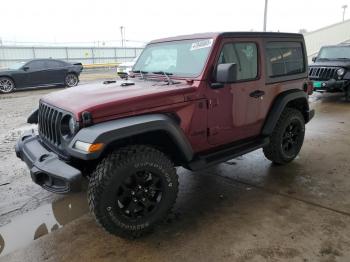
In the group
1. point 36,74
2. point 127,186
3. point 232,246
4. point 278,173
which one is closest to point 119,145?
point 127,186

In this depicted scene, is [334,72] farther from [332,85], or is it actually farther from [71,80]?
[71,80]

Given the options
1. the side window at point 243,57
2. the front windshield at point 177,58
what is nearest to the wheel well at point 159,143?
the front windshield at point 177,58

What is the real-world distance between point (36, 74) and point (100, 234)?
39.7 ft

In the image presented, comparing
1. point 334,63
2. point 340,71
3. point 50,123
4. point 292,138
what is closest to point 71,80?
point 334,63

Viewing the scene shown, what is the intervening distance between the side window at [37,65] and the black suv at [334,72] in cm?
1055

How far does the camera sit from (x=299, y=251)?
114 inches

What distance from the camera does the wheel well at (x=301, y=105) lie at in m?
4.86

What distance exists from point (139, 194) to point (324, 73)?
28.8 ft

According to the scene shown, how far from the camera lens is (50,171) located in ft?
9.34

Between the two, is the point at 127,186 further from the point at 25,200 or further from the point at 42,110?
the point at 25,200

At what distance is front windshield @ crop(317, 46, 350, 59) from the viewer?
10.6m

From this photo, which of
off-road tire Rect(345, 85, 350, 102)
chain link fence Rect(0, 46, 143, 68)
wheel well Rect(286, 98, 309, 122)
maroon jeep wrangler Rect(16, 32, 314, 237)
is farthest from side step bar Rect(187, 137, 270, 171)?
chain link fence Rect(0, 46, 143, 68)

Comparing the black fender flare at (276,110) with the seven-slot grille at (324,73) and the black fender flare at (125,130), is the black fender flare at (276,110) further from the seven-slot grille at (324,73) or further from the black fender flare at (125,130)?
the seven-slot grille at (324,73)

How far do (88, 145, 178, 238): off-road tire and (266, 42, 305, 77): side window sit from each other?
2111mm
